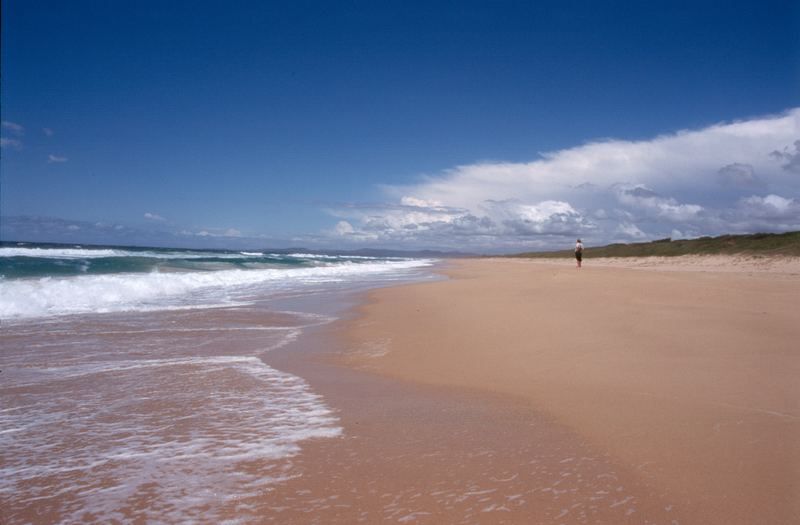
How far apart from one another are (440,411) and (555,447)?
1.12 metres

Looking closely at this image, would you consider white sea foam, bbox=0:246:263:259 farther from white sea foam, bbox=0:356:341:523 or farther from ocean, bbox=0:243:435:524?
white sea foam, bbox=0:356:341:523

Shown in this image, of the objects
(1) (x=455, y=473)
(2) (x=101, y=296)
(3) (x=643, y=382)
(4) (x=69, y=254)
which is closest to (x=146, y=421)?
(1) (x=455, y=473)

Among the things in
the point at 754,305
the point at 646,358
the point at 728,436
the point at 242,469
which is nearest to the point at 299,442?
the point at 242,469

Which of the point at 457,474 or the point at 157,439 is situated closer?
the point at 457,474

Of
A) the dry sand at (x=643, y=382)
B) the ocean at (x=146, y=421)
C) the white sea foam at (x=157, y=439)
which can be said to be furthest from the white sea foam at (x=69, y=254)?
the white sea foam at (x=157, y=439)

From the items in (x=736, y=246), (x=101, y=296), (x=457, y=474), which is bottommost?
(x=457, y=474)

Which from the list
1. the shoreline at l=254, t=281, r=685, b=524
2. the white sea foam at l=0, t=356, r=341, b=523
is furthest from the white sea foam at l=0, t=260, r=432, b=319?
the shoreline at l=254, t=281, r=685, b=524

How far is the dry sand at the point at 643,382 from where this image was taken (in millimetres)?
2729

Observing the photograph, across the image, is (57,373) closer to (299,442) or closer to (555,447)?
(299,442)

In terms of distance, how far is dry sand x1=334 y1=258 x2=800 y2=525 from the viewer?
2.73 metres

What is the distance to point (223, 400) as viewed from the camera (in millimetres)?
4508

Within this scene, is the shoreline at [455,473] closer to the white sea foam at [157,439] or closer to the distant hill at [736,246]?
the white sea foam at [157,439]

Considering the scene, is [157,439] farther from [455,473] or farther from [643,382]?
[643,382]

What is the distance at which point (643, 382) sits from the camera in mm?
4773
